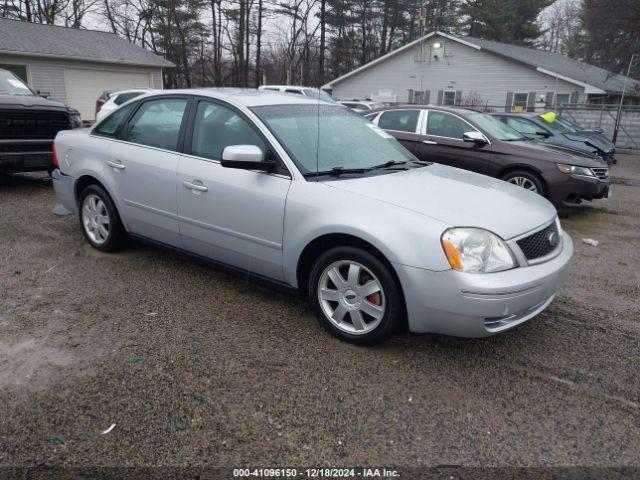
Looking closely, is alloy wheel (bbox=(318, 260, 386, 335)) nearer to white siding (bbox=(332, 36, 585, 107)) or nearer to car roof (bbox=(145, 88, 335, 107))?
car roof (bbox=(145, 88, 335, 107))

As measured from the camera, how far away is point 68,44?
23.2m

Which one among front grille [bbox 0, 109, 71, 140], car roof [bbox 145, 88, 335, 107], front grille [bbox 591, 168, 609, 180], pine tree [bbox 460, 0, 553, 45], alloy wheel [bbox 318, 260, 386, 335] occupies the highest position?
pine tree [bbox 460, 0, 553, 45]

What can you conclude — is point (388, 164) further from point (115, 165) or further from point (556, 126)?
point (556, 126)

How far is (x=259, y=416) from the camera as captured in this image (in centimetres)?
275

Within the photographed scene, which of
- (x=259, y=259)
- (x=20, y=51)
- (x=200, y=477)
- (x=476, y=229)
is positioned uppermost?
(x=20, y=51)

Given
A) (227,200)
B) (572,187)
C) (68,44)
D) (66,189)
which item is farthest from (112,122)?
(68,44)

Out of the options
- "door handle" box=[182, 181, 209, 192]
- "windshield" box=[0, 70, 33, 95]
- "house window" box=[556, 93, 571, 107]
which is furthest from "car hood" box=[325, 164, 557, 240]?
"house window" box=[556, 93, 571, 107]

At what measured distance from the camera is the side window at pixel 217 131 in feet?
13.0

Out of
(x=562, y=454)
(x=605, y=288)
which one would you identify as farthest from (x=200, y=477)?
(x=605, y=288)

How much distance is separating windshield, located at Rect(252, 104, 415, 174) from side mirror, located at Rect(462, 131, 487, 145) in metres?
3.54

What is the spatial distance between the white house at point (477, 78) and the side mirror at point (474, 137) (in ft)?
62.3

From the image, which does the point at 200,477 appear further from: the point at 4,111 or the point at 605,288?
the point at 4,111

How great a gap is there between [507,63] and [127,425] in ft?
94.4

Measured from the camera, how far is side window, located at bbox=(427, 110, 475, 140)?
822cm
